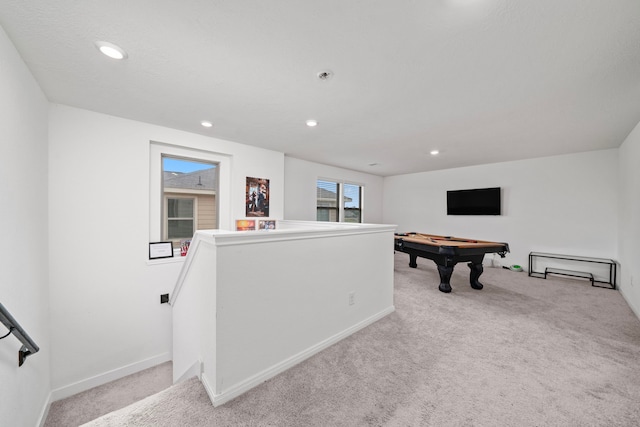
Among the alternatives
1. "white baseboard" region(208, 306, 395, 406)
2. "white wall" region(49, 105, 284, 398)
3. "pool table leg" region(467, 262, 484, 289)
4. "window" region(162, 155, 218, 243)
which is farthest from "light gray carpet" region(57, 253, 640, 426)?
"window" region(162, 155, 218, 243)

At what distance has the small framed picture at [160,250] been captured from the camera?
285cm

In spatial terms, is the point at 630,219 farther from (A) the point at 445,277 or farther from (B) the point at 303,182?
(B) the point at 303,182

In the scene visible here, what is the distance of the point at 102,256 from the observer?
2516 millimetres

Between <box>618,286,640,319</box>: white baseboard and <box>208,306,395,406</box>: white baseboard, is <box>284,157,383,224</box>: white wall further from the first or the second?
<box>618,286,640,319</box>: white baseboard

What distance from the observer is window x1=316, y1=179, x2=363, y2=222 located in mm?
5609

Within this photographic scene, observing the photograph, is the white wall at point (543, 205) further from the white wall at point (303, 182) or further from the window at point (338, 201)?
the white wall at point (303, 182)

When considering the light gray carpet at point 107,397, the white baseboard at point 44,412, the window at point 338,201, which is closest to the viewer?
the white baseboard at point 44,412

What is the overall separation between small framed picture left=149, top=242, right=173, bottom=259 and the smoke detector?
278cm

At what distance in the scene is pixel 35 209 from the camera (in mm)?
1886

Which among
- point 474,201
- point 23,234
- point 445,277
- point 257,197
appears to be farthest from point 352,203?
point 23,234

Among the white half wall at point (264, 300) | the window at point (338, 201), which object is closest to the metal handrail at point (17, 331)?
the white half wall at point (264, 300)

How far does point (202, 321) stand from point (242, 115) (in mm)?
2145

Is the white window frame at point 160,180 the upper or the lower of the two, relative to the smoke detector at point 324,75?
lower

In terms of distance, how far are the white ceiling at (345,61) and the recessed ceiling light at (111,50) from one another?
0.04 m
